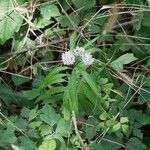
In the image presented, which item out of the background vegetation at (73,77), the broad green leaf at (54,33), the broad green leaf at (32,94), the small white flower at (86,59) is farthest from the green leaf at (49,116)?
the broad green leaf at (54,33)

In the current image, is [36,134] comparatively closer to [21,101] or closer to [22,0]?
[21,101]

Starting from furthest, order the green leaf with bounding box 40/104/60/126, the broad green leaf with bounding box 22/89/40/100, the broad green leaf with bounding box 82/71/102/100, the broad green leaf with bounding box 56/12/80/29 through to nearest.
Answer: the broad green leaf with bounding box 56/12/80/29
the broad green leaf with bounding box 22/89/40/100
the green leaf with bounding box 40/104/60/126
the broad green leaf with bounding box 82/71/102/100

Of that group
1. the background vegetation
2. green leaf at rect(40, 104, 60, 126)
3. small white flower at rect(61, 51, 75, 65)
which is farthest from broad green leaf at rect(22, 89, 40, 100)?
small white flower at rect(61, 51, 75, 65)

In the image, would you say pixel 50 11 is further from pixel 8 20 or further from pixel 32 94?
pixel 32 94

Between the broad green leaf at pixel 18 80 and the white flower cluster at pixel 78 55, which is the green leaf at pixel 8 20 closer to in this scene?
the broad green leaf at pixel 18 80

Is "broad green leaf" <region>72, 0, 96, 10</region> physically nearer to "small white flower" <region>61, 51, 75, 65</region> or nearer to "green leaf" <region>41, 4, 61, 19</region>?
"green leaf" <region>41, 4, 61, 19</region>

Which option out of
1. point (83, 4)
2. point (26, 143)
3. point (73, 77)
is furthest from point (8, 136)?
point (83, 4)
